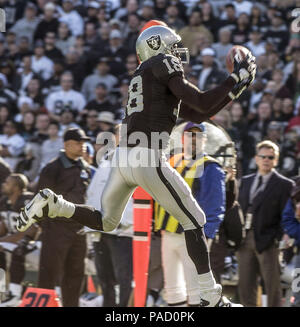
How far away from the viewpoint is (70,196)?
7941 millimetres

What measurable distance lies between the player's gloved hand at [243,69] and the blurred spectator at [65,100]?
21.6 feet

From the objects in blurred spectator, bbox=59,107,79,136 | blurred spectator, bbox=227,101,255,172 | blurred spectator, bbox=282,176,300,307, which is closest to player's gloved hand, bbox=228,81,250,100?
blurred spectator, bbox=282,176,300,307

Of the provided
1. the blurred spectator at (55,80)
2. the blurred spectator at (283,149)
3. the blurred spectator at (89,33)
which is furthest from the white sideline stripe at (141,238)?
the blurred spectator at (89,33)

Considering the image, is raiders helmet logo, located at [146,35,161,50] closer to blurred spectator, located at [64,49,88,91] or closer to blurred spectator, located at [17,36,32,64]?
blurred spectator, located at [64,49,88,91]

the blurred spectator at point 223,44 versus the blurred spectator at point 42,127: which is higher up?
the blurred spectator at point 223,44

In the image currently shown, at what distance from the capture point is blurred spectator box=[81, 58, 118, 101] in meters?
12.6

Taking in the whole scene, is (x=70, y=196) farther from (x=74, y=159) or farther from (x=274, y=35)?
(x=274, y=35)

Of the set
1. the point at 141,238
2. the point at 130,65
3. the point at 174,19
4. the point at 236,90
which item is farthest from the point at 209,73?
the point at 236,90

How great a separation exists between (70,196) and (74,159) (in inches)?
13.6

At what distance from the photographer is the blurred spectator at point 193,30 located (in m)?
12.9

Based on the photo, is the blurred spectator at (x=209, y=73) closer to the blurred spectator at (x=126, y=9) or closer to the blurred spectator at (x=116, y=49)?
the blurred spectator at (x=116, y=49)

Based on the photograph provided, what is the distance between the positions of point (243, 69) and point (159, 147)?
2.47 feet
